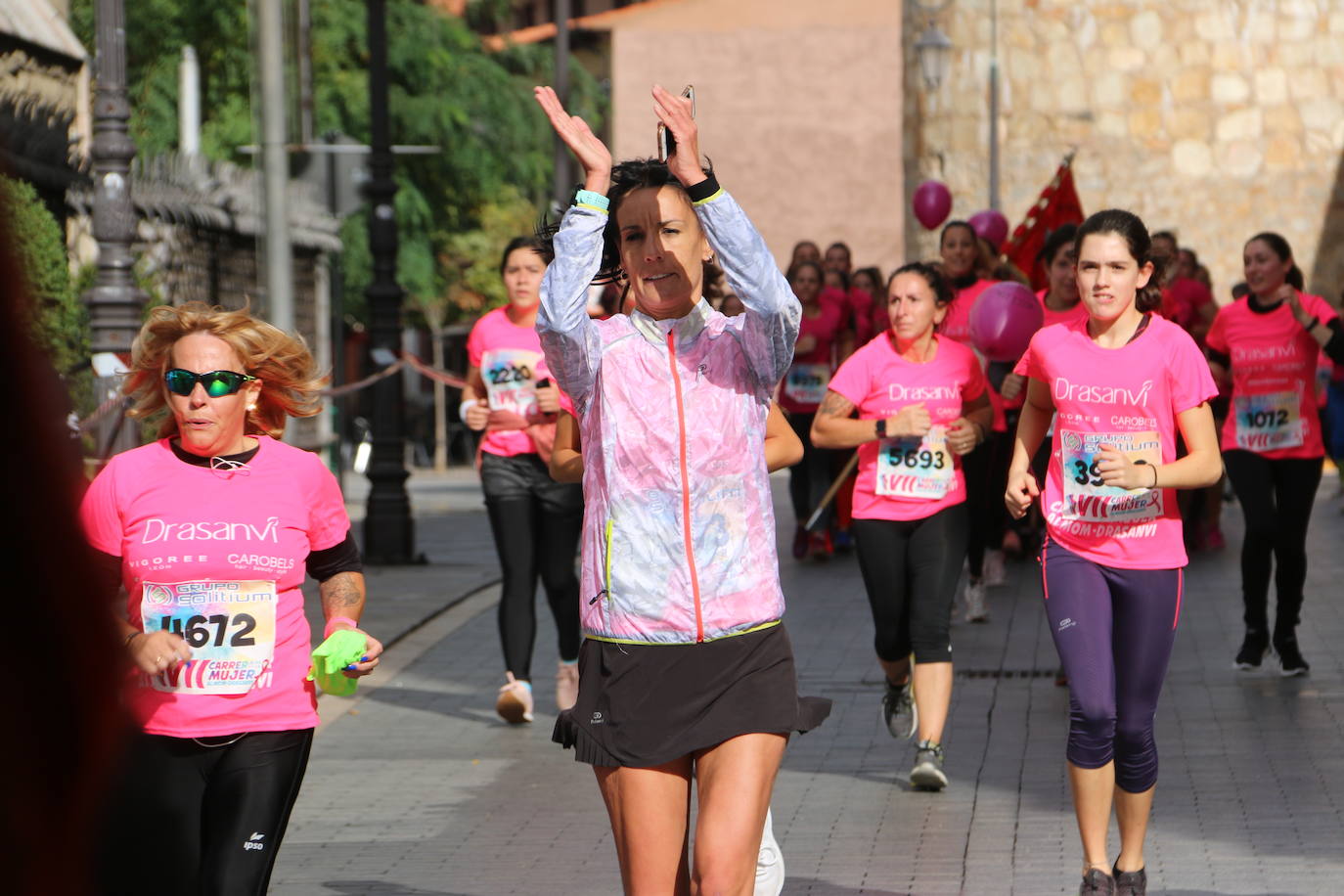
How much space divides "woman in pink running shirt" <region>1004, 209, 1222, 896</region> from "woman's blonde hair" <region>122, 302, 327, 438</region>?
199 centimetres

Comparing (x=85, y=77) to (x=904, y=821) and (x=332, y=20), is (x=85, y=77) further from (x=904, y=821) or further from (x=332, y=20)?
(x=904, y=821)

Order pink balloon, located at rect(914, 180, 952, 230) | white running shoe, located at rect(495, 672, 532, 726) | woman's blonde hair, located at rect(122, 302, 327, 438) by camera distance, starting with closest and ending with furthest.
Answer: woman's blonde hair, located at rect(122, 302, 327, 438) → white running shoe, located at rect(495, 672, 532, 726) → pink balloon, located at rect(914, 180, 952, 230)

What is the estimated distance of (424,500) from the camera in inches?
911

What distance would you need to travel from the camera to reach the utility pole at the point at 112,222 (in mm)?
10211

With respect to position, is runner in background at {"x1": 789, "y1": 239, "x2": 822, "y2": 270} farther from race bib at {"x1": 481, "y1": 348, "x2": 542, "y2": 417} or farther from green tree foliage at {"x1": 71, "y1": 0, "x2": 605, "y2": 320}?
green tree foliage at {"x1": 71, "y1": 0, "x2": 605, "y2": 320}

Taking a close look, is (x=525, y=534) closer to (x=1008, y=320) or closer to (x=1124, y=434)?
(x=1008, y=320)

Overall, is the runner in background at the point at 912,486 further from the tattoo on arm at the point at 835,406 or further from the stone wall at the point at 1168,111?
the stone wall at the point at 1168,111

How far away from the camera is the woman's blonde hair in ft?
14.6

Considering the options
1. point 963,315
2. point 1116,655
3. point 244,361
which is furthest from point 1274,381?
point 244,361

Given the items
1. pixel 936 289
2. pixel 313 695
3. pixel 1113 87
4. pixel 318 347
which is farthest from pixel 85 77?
pixel 313 695

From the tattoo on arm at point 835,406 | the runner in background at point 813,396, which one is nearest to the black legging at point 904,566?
the tattoo on arm at point 835,406

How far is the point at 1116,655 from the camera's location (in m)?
5.41

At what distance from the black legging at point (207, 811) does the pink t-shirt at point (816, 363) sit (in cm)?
1143

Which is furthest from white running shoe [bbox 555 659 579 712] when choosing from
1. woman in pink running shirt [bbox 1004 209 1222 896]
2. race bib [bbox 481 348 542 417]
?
woman in pink running shirt [bbox 1004 209 1222 896]
